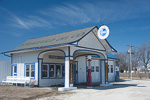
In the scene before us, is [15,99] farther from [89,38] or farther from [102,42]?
[102,42]

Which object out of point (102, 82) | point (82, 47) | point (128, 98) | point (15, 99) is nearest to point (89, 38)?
point (82, 47)

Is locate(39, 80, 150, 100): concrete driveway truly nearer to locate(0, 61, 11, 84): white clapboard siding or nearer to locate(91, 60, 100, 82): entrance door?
locate(0, 61, 11, 84): white clapboard siding

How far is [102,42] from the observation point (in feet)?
63.5

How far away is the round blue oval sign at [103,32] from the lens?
657 inches

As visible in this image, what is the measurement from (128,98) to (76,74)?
12095 mm

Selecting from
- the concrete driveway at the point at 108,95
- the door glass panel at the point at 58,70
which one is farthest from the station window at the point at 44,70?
the concrete driveway at the point at 108,95

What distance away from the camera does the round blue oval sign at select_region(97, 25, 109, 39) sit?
54.7 feet

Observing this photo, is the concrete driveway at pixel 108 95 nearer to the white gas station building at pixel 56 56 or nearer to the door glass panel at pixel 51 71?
the white gas station building at pixel 56 56

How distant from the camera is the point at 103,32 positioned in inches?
667

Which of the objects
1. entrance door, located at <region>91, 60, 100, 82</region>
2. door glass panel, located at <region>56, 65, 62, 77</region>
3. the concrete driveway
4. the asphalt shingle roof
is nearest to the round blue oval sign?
the asphalt shingle roof

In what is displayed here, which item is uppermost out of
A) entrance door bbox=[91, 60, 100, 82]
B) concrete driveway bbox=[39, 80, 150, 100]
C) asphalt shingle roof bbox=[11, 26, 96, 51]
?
asphalt shingle roof bbox=[11, 26, 96, 51]

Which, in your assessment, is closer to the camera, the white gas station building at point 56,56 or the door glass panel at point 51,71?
the white gas station building at point 56,56

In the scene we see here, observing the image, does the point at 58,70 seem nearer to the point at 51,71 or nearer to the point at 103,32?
the point at 51,71

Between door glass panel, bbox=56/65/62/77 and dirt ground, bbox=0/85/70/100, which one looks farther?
door glass panel, bbox=56/65/62/77
